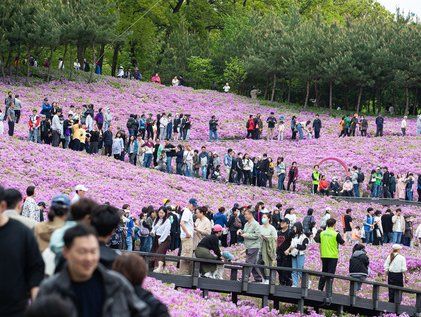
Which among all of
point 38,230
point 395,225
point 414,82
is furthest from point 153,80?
point 38,230

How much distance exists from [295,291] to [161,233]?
12.4ft

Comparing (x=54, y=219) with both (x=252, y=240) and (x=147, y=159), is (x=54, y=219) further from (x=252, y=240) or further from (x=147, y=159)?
(x=147, y=159)

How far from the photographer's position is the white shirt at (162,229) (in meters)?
23.2

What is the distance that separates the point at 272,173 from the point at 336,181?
297 cm

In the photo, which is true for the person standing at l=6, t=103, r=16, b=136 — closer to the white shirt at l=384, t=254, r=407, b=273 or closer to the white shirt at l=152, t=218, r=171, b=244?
the white shirt at l=152, t=218, r=171, b=244

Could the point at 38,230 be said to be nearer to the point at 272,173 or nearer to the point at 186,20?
the point at 272,173

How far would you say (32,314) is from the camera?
636 centimetres

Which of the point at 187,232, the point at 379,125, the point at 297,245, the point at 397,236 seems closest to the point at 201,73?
the point at 379,125

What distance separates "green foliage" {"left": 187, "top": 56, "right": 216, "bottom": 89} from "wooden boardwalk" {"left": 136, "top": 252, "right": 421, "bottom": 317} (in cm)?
5424

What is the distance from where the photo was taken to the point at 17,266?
27.9 feet

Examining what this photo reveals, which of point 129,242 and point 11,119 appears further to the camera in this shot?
point 11,119

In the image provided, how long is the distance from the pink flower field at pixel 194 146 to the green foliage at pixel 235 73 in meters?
5.08

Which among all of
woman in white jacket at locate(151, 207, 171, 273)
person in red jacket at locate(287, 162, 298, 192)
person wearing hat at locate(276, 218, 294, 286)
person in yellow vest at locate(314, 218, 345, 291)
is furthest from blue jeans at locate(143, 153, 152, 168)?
person in yellow vest at locate(314, 218, 345, 291)

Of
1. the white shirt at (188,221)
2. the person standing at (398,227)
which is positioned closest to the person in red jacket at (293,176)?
the person standing at (398,227)
